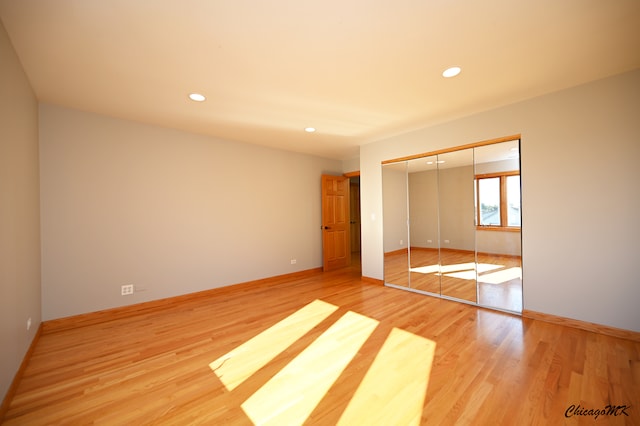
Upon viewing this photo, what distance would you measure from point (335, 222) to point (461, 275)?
2.94 m

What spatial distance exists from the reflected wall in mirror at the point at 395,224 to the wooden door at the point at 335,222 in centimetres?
158

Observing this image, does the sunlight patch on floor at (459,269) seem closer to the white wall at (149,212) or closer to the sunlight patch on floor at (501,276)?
the sunlight patch on floor at (501,276)

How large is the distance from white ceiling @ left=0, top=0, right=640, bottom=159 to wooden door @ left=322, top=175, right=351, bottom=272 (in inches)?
108

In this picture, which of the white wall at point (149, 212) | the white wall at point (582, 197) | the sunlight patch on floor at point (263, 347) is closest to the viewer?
the sunlight patch on floor at point (263, 347)

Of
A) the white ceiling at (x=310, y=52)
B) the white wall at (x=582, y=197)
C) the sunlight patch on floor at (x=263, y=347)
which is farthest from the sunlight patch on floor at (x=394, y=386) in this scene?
the white ceiling at (x=310, y=52)

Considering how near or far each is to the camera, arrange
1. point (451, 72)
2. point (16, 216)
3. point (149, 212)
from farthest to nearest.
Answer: point (149, 212), point (451, 72), point (16, 216)

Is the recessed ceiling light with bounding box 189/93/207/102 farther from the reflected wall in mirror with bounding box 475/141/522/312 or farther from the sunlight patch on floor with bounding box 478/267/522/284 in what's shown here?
the sunlight patch on floor with bounding box 478/267/522/284

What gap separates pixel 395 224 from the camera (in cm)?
467

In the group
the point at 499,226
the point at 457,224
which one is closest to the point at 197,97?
the point at 457,224

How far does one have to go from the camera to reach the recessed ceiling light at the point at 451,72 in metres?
2.47

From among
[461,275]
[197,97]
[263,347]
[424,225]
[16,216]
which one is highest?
[197,97]

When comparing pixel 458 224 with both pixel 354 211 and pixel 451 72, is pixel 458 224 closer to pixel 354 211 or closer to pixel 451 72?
pixel 451 72

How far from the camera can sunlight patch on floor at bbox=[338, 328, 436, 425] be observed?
169cm

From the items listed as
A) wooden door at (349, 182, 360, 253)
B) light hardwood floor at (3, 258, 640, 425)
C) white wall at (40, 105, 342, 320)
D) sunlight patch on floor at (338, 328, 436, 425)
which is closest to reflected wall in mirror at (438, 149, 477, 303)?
light hardwood floor at (3, 258, 640, 425)
